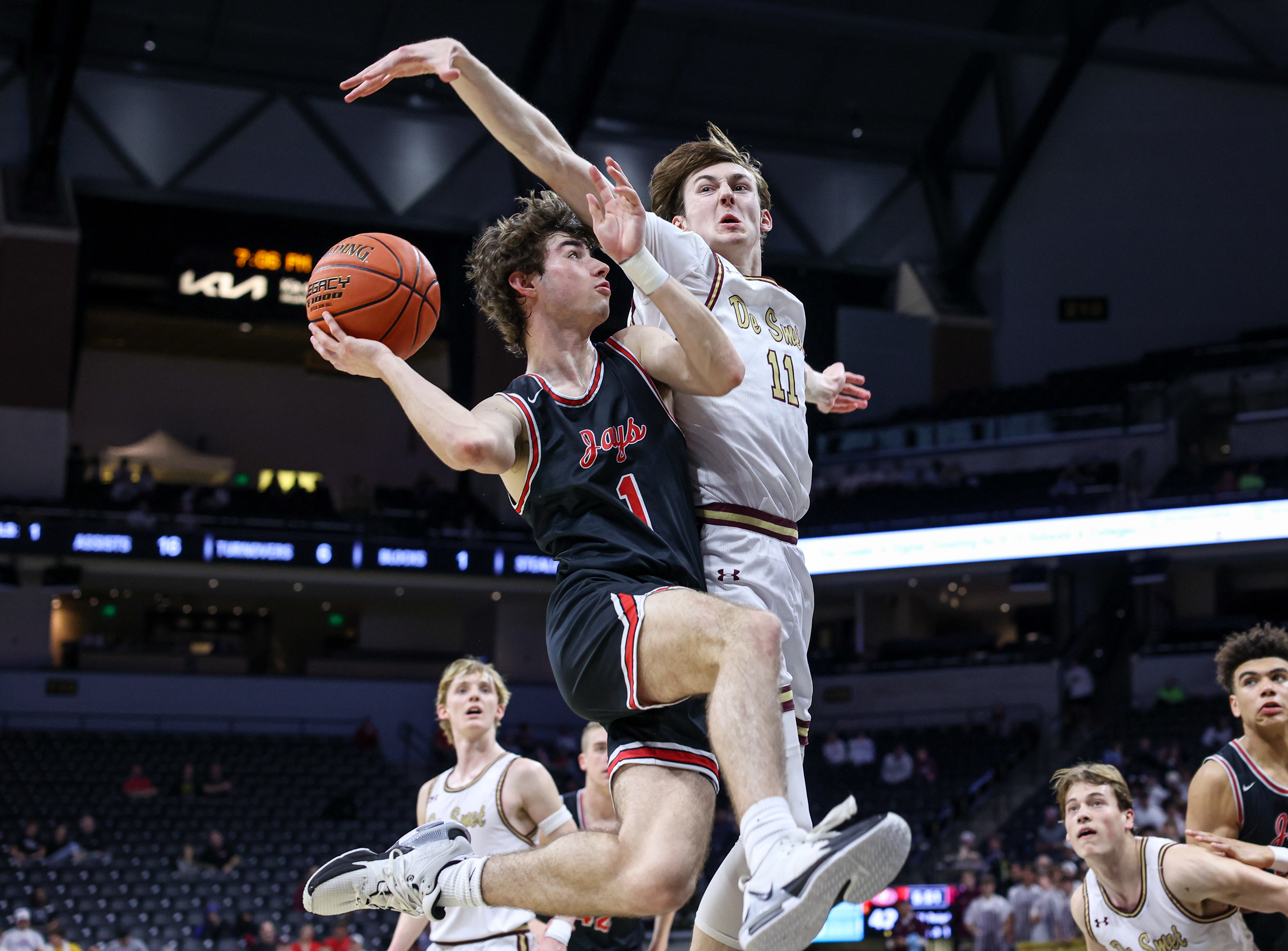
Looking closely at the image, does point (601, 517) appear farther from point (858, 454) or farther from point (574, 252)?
point (858, 454)

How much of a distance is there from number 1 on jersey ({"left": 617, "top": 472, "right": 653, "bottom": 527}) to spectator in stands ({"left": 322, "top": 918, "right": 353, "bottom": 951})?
421 inches

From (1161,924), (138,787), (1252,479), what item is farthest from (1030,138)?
(1161,924)

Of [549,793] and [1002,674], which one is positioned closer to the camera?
[549,793]

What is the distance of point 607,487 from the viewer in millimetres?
4105

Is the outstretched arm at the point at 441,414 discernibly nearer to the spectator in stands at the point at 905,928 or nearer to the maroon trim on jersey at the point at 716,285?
the maroon trim on jersey at the point at 716,285

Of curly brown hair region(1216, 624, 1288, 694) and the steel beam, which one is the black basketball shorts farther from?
the steel beam

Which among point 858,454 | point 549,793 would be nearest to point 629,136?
point 858,454

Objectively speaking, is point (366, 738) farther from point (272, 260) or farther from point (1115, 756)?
point (1115, 756)

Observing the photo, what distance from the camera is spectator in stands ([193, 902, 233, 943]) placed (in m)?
14.8

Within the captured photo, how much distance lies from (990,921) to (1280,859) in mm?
10375

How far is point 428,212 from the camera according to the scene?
26.2 metres

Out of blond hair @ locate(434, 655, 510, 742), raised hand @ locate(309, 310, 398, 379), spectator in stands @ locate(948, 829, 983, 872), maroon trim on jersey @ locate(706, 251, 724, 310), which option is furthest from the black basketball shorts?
spectator in stands @ locate(948, 829, 983, 872)

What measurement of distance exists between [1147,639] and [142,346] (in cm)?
2167

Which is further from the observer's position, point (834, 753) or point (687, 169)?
point (834, 753)
